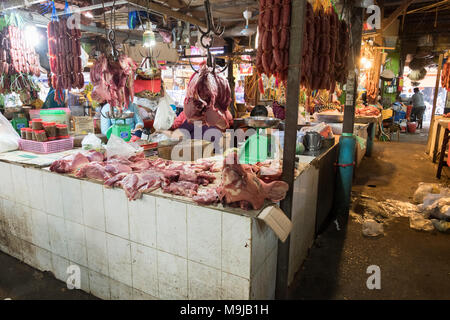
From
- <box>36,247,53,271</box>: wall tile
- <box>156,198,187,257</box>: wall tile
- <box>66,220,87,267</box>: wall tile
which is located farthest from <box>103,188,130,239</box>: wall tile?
<box>36,247,53,271</box>: wall tile

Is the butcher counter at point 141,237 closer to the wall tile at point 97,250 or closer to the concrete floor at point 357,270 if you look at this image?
the wall tile at point 97,250

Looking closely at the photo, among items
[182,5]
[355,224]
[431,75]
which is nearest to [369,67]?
[355,224]

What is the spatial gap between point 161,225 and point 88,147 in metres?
2.25

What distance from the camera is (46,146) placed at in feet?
12.8

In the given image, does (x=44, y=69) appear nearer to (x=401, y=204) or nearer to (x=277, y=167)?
(x=277, y=167)

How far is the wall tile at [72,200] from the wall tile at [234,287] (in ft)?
5.58

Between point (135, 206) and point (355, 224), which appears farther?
point (355, 224)

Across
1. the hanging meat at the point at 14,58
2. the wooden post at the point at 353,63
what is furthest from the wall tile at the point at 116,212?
the wooden post at the point at 353,63

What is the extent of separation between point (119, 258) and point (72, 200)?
797mm

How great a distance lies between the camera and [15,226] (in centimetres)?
374

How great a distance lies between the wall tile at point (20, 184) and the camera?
11.3 feet

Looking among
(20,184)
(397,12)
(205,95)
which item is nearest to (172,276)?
(205,95)

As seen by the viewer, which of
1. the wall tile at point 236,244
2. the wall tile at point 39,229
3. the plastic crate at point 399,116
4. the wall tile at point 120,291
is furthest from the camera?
the plastic crate at point 399,116

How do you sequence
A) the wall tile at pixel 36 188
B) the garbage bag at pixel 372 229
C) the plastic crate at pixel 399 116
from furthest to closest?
1. the plastic crate at pixel 399 116
2. the garbage bag at pixel 372 229
3. the wall tile at pixel 36 188
